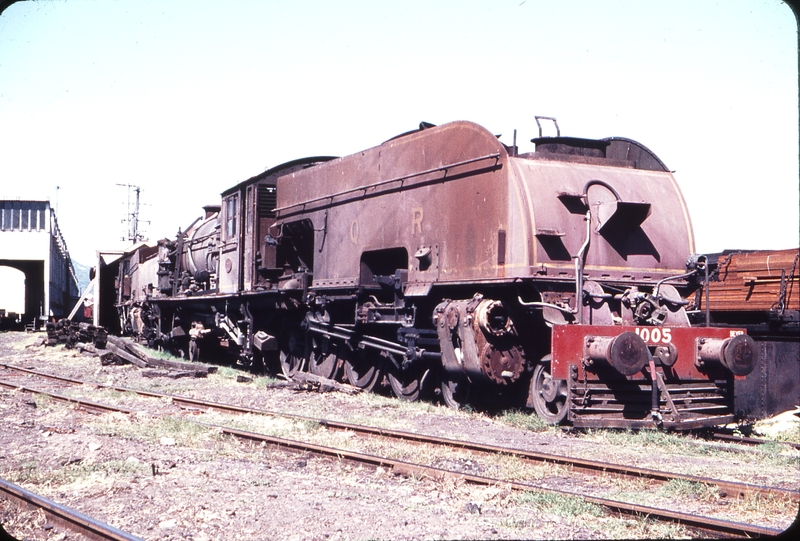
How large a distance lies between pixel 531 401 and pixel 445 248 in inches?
85.6

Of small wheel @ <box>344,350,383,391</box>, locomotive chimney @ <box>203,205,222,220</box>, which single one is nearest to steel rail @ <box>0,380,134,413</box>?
small wheel @ <box>344,350,383,391</box>

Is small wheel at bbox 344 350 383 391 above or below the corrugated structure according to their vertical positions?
below

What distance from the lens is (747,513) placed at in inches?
193

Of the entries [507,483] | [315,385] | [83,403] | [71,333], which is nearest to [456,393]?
[315,385]

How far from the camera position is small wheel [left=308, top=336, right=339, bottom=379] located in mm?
12719

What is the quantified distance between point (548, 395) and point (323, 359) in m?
Result: 5.51

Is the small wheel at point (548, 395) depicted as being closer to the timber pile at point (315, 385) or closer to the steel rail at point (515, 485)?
the steel rail at point (515, 485)

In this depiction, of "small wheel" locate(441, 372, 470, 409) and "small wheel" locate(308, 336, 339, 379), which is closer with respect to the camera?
"small wheel" locate(441, 372, 470, 409)

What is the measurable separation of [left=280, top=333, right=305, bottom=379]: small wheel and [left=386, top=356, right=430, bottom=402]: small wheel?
2730 millimetres

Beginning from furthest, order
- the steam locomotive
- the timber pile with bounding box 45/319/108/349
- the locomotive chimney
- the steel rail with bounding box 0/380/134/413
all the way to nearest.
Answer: the timber pile with bounding box 45/319/108/349 < the locomotive chimney < the steel rail with bounding box 0/380/134/413 < the steam locomotive

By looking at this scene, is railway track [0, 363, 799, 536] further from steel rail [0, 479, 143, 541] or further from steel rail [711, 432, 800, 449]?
steel rail [711, 432, 800, 449]

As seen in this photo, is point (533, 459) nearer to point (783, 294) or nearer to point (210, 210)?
point (783, 294)

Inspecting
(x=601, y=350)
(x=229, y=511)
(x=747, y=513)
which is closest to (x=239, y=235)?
(x=601, y=350)

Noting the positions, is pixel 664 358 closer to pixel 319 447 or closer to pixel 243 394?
pixel 319 447
